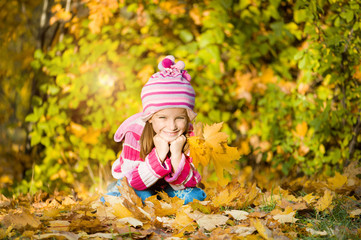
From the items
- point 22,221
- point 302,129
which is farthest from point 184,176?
point 302,129

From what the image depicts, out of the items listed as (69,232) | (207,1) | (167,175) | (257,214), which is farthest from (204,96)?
(69,232)

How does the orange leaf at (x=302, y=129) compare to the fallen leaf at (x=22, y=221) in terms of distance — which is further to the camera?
the orange leaf at (x=302, y=129)

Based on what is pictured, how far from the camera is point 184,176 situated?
2203mm

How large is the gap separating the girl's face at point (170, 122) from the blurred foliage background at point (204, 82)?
4.38 ft

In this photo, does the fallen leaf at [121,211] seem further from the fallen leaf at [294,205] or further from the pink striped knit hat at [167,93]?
the fallen leaf at [294,205]

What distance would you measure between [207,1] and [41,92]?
205 centimetres

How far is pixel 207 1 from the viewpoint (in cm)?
382

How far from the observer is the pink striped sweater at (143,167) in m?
2.11

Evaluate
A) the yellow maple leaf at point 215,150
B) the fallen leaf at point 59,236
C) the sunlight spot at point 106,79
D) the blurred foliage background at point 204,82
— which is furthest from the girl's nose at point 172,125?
the sunlight spot at point 106,79

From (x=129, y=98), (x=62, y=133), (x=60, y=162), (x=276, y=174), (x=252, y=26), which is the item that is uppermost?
(x=252, y=26)

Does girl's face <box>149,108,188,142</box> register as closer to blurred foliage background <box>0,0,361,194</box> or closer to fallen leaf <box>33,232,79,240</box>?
fallen leaf <box>33,232,79,240</box>

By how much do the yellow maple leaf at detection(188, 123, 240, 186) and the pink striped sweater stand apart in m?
0.10

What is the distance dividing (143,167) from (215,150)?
0.42 m

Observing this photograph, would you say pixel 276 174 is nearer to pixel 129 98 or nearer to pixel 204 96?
pixel 204 96
